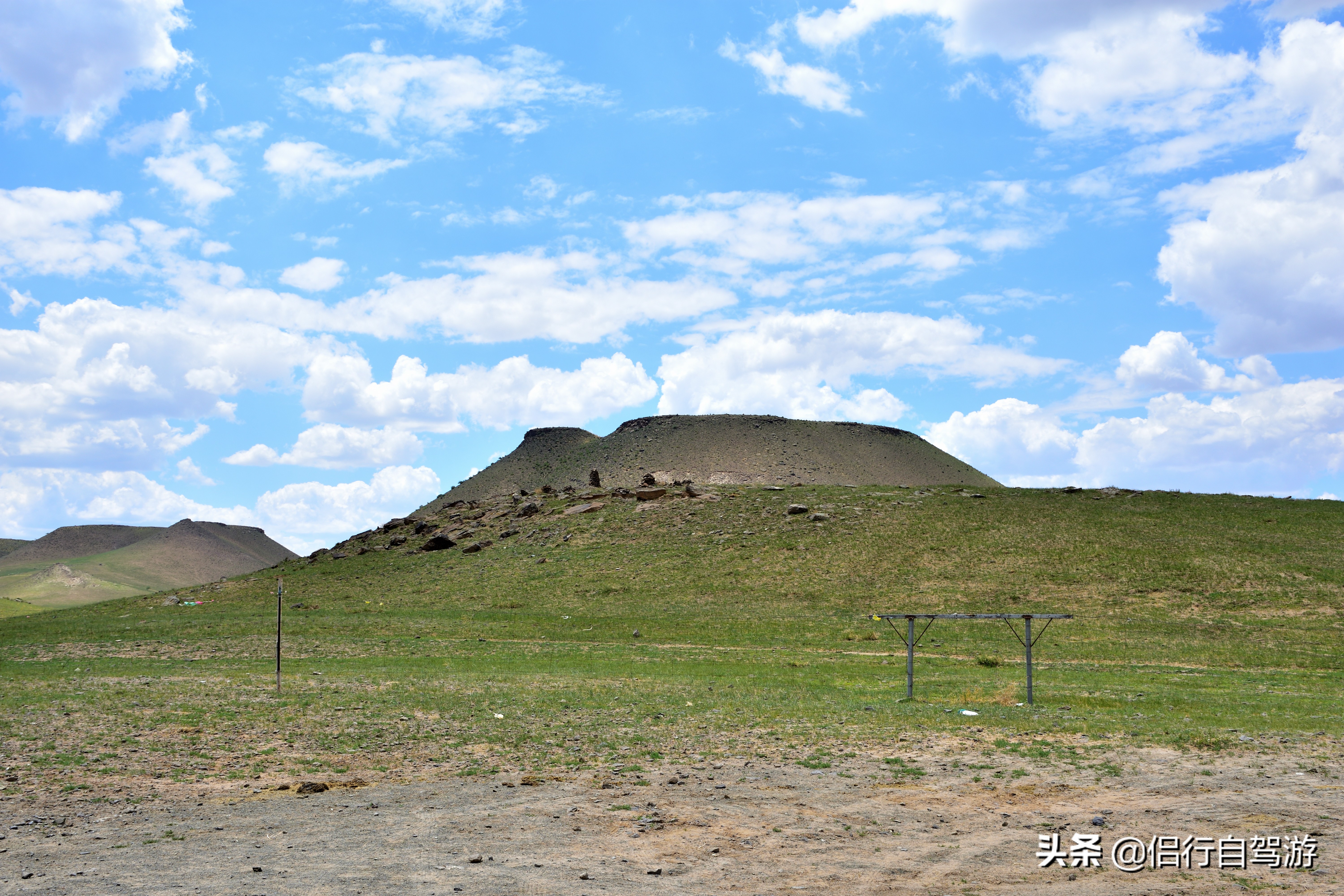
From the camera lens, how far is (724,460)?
17625cm

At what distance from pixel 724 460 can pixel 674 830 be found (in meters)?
165

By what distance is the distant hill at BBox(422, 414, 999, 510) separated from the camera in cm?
17100

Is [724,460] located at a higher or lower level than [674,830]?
higher

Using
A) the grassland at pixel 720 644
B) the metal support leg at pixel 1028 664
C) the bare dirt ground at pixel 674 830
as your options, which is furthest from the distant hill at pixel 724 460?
the bare dirt ground at pixel 674 830

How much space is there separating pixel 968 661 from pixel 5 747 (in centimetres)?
3302

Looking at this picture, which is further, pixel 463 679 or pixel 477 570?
pixel 477 570

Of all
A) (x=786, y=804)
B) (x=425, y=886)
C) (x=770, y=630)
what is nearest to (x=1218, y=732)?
(x=786, y=804)

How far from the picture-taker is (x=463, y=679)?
29.6 metres

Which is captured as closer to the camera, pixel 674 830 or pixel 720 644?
pixel 674 830

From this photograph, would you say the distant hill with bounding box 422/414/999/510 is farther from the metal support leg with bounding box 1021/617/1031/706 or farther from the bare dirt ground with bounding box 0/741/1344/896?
the bare dirt ground with bounding box 0/741/1344/896

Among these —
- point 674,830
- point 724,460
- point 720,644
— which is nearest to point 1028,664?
point 674,830

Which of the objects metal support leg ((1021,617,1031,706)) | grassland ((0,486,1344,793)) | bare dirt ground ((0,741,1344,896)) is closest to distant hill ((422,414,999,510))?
grassland ((0,486,1344,793))

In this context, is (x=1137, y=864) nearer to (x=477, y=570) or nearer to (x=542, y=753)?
(x=542, y=753)

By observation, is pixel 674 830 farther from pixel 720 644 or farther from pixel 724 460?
pixel 724 460
